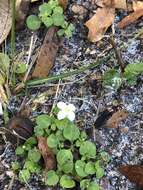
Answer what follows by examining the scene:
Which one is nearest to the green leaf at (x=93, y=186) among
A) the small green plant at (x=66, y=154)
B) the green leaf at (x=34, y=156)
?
the small green plant at (x=66, y=154)

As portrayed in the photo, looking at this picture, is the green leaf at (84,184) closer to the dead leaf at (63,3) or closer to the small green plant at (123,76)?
the small green plant at (123,76)

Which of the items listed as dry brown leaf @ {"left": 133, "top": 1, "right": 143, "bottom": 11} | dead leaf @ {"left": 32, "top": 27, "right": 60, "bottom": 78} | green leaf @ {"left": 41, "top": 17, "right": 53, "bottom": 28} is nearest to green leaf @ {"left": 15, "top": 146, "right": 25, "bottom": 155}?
dead leaf @ {"left": 32, "top": 27, "right": 60, "bottom": 78}

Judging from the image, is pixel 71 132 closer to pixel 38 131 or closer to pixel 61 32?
pixel 38 131

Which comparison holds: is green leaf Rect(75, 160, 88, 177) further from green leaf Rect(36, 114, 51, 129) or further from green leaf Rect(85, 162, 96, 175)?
green leaf Rect(36, 114, 51, 129)

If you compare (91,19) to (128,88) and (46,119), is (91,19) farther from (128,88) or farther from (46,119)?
(46,119)

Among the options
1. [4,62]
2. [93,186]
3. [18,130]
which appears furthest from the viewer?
[4,62]

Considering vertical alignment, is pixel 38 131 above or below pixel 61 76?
below

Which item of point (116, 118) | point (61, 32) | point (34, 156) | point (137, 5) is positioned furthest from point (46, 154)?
point (137, 5)
